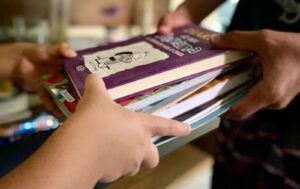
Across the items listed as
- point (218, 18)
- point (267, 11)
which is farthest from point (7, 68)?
point (218, 18)

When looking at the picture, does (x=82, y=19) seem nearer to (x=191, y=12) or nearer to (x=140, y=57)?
(x=191, y=12)

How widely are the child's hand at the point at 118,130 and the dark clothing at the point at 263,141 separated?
0.96 ft

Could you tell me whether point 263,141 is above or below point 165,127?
below

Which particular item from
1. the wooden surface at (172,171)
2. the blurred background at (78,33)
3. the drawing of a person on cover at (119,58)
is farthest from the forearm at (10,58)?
the wooden surface at (172,171)

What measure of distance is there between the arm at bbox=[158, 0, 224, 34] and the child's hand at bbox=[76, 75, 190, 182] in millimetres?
320

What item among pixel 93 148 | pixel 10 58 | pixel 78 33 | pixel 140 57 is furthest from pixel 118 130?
pixel 78 33

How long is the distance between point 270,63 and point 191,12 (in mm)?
257

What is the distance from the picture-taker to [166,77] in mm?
407

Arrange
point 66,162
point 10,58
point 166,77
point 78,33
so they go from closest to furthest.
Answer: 1. point 66,162
2. point 166,77
3. point 10,58
4. point 78,33

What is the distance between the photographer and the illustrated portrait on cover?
0.43m

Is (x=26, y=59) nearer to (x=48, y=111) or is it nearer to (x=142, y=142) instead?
(x=48, y=111)

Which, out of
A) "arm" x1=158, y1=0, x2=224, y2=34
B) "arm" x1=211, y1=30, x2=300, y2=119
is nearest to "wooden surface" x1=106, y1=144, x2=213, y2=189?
"arm" x1=211, y1=30, x2=300, y2=119

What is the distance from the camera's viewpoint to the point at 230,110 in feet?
1.61

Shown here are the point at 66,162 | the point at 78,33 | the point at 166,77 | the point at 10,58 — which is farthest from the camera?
the point at 78,33
